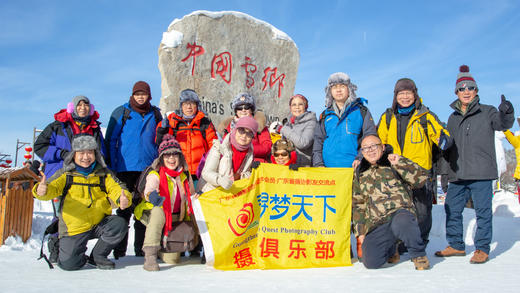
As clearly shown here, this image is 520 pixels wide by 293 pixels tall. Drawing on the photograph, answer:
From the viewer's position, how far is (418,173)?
11.5 ft

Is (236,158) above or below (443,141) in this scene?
below

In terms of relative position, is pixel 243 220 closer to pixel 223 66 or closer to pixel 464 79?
pixel 464 79

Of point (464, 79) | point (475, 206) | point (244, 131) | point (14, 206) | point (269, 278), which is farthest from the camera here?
point (14, 206)

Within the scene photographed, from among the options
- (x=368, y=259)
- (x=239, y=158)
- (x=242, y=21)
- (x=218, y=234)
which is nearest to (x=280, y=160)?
(x=239, y=158)

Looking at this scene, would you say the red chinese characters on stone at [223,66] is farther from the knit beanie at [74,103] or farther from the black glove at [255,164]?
the black glove at [255,164]

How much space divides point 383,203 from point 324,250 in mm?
735

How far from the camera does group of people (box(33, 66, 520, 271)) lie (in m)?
3.50

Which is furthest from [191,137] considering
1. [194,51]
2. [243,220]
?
[194,51]

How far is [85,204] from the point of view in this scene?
3.54 meters

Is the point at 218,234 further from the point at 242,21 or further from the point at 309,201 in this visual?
the point at 242,21

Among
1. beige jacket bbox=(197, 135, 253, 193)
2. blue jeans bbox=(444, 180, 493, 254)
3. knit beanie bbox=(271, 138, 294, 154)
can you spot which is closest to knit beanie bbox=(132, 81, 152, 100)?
beige jacket bbox=(197, 135, 253, 193)

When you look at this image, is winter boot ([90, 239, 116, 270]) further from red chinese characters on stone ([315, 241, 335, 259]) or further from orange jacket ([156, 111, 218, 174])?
red chinese characters on stone ([315, 241, 335, 259])

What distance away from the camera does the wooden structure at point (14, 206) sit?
18.6ft

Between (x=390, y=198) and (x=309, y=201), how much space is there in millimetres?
780
